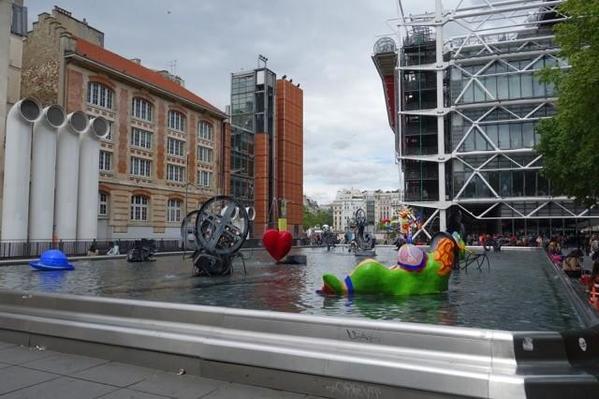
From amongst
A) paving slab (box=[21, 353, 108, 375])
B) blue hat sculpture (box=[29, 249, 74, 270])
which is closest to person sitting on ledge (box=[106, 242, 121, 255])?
blue hat sculpture (box=[29, 249, 74, 270])

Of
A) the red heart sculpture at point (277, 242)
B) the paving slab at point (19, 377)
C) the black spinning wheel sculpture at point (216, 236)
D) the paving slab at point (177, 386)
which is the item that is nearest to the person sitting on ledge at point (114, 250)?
the red heart sculpture at point (277, 242)

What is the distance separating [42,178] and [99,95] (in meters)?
15.6

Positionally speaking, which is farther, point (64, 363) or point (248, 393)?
point (64, 363)

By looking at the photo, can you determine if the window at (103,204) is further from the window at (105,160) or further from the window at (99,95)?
the window at (99,95)

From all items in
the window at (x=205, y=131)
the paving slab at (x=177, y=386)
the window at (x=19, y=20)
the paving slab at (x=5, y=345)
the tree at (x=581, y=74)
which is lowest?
the paving slab at (x=177, y=386)

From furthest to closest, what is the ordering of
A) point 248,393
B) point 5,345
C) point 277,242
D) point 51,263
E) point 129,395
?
point 277,242, point 51,263, point 5,345, point 248,393, point 129,395

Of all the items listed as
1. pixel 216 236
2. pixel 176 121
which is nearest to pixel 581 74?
pixel 216 236

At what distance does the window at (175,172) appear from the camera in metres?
56.9

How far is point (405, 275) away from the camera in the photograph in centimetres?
1055

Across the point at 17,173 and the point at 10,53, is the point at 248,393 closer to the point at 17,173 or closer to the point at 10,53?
the point at 17,173

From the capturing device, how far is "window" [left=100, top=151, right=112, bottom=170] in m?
48.2

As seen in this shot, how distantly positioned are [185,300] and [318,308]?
2860 mm

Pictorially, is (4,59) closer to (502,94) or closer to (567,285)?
(567,285)

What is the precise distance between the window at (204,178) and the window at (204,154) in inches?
57.2
